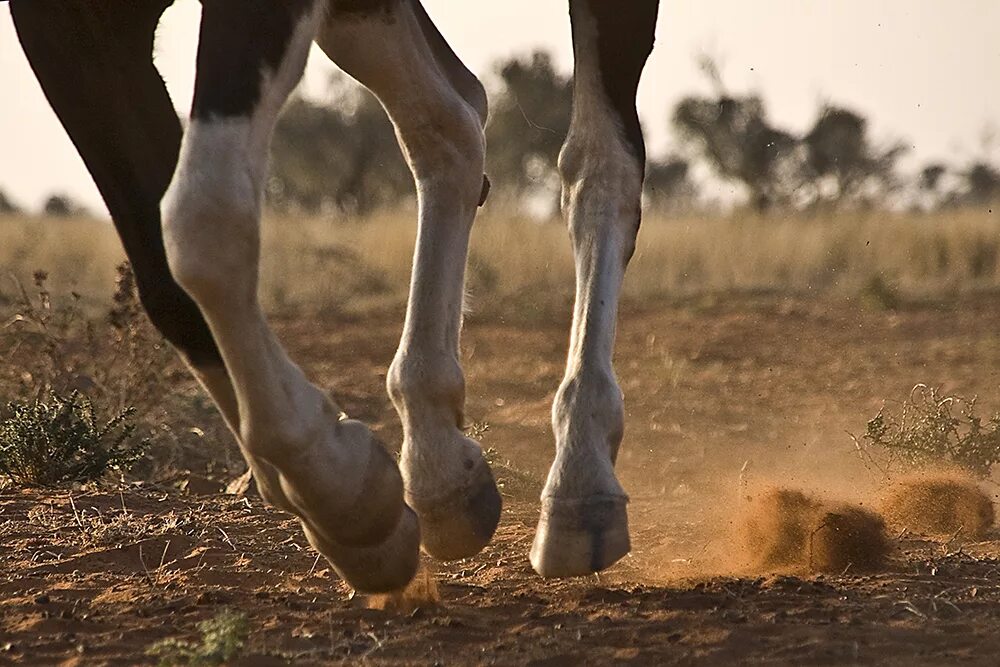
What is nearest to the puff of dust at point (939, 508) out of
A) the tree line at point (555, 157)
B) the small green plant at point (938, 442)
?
the small green plant at point (938, 442)

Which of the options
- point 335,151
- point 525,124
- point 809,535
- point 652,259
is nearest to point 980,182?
point 525,124

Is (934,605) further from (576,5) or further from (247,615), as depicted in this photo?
(576,5)

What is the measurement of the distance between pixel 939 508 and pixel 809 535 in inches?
28.7

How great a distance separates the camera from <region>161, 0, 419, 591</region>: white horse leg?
3.12 meters

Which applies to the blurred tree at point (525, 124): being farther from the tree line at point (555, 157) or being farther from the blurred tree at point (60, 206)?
the blurred tree at point (60, 206)

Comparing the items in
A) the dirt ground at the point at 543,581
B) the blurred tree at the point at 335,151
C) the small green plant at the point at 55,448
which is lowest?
the dirt ground at the point at 543,581

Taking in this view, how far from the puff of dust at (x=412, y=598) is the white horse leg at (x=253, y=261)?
288mm

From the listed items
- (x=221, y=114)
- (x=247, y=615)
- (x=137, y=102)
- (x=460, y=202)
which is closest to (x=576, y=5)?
(x=460, y=202)

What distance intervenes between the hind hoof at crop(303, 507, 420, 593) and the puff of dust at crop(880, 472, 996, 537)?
5.51ft

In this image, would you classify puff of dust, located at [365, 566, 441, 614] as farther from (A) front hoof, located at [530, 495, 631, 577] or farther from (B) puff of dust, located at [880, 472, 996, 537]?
(B) puff of dust, located at [880, 472, 996, 537]

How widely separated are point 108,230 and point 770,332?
1060 cm

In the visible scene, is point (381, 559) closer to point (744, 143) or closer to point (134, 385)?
point (134, 385)

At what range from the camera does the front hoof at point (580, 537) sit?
368cm

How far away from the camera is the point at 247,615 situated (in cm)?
359
